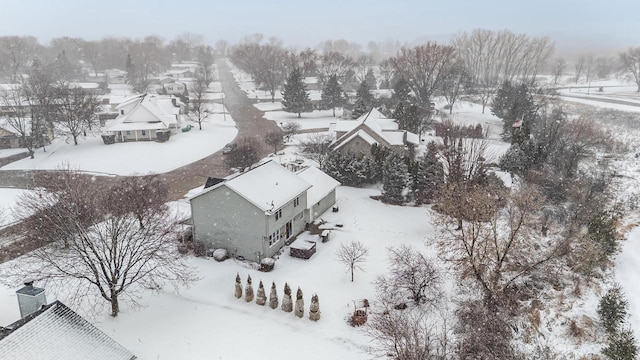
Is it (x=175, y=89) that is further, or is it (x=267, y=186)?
(x=175, y=89)

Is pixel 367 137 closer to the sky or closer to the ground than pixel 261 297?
closer to the sky

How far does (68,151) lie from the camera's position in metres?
52.1

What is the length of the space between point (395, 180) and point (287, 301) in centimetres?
1752

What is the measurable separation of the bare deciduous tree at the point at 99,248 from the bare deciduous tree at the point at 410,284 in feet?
36.2

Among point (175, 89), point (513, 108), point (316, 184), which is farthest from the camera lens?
point (175, 89)

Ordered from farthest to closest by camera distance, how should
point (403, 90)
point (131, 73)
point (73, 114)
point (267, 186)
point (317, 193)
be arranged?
point (131, 73)
point (403, 90)
point (73, 114)
point (317, 193)
point (267, 186)

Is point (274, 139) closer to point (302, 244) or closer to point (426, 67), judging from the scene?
point (302, 244)

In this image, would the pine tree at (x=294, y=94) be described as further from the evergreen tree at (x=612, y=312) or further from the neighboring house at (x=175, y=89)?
the evergreen tree at (x=612, y=312)

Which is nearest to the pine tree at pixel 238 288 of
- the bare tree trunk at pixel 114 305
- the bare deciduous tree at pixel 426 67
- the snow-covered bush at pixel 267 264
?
the snow-covered bush at pixel 267 264

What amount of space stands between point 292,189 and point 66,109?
3826cm

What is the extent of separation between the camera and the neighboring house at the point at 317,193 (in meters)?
33.5

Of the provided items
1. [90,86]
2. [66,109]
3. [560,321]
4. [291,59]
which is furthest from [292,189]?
[90,86]

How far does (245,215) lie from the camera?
27859mm

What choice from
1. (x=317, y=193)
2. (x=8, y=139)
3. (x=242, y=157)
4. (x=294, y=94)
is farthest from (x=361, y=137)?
(x=8, y=139)
